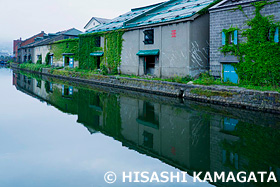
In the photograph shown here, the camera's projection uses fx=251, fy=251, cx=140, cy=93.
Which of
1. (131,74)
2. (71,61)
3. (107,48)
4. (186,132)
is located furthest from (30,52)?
(186,132)

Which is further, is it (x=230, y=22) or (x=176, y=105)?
(x=230, y=22)

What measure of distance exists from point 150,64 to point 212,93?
30.1ft

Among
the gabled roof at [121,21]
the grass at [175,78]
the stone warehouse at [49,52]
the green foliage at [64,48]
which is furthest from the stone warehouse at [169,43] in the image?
the stone warehouse at [49,52]

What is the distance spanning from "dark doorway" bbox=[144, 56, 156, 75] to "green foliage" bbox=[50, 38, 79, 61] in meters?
15.8

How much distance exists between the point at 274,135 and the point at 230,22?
977cm

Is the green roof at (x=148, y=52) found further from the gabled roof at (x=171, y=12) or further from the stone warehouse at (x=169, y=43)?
the gabled roof at (x=171, y=12)

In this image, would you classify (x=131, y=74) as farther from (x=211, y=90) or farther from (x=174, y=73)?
(x=211, y=90)

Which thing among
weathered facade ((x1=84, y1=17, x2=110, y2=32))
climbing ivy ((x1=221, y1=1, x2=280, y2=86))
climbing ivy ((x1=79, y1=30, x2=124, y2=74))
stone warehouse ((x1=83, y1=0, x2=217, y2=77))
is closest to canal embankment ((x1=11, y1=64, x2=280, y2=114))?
climbing ivy ((x1=221, y1=1, x2=280, y2=86))

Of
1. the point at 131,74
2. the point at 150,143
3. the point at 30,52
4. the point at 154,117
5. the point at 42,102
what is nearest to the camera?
the point at 150,143

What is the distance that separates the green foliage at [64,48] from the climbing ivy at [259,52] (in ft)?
81.4

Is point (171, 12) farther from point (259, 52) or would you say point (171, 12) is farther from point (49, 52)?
point (49, 52)

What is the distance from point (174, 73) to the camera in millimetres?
19141

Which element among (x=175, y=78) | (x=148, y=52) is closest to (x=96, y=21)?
(x=148, y=52)

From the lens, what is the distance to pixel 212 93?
45.1 ft
